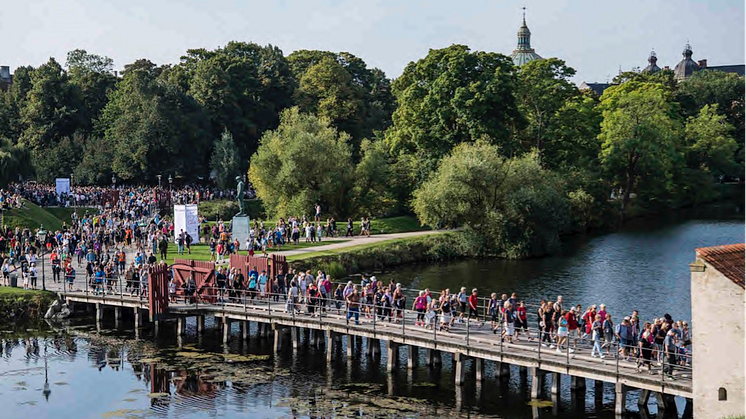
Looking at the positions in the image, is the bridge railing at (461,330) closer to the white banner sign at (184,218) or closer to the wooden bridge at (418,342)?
the wooden bridge at (418,342)

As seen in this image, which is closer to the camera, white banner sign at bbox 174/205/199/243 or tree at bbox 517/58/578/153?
white banner sign at bbox 174/205/199/243

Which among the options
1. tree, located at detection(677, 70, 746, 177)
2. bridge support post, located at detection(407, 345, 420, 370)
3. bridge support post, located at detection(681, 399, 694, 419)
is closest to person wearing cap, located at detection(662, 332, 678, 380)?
bridge support post, located at detection(681, 399, 694, 419)

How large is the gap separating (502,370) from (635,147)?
57.4 meters

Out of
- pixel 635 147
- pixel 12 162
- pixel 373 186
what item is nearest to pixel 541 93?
pixel 635 147

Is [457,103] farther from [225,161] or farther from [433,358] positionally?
[433,358]

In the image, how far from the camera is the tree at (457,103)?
74.4 meters

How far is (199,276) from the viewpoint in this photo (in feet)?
143

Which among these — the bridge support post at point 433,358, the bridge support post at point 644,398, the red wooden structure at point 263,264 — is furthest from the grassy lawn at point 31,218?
the bridge support post at point 644,398

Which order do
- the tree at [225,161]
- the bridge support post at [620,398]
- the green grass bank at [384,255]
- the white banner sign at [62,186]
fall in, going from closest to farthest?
the bridge support post at [620,398] < the green grass bank at [384,255] < the white banner sign at [62,186] < the tree at [225,161]

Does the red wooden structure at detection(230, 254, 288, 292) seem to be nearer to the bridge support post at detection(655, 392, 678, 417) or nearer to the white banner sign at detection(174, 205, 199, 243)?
the white banner sign at detection(174, 205, 199, 243)

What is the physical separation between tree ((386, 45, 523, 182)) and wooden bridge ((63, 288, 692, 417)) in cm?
3497

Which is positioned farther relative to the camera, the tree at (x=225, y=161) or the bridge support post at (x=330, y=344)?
the tree at (x=225, y=161)

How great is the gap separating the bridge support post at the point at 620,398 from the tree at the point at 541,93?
174ft

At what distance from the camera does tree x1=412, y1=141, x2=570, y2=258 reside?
216 feet
